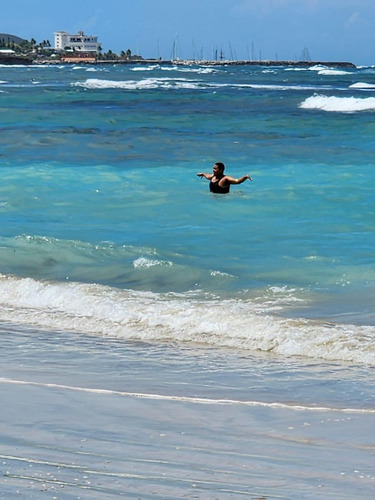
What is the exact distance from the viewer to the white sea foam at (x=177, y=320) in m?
7.63

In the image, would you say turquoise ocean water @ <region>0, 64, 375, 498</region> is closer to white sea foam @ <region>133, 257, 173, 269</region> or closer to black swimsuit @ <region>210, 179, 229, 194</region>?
white sea foam @ <region>133, 257, 173, 269</region>

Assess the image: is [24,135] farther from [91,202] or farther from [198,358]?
[198,358]

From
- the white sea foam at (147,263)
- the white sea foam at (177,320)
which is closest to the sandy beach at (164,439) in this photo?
the white sea foam at (177,320)

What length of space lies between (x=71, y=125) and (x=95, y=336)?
2621cm

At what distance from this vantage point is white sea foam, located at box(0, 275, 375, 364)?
7633 millimetres

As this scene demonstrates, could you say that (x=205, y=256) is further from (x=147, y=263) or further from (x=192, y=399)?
(x=192, y=399)

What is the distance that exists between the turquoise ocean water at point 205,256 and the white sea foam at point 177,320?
0.02m

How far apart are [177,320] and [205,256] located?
3430 mm

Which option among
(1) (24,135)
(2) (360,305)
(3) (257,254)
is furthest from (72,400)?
(1) (24,135)

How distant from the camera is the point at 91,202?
16875 mm

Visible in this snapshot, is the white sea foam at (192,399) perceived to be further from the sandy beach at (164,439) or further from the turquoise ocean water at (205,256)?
the turquoise ocean water at (205,256)

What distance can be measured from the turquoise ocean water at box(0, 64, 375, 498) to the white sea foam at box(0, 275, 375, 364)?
17mm

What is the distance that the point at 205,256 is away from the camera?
11.9 meters

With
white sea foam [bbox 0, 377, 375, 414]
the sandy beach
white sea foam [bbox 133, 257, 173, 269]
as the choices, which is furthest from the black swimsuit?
white sea foam [bbox 0, 377, 375, 414]
